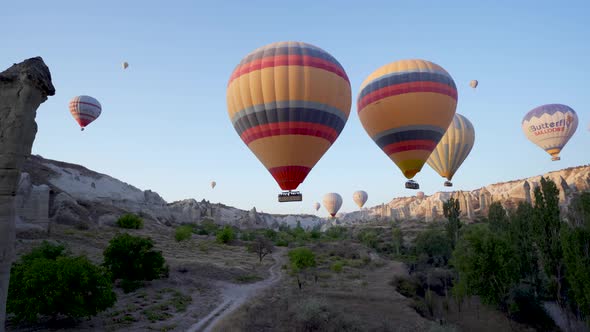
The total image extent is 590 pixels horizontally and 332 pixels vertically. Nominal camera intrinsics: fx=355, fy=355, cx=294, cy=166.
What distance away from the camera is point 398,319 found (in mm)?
20047

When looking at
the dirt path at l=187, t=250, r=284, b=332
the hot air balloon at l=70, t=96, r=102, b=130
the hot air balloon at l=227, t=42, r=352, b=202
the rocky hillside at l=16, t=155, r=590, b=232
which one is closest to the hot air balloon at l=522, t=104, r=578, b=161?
the rocky hillside at l=16, t=155, r=590, b=232

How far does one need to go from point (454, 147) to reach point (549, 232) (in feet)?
53.5

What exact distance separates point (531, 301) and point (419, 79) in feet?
62.4

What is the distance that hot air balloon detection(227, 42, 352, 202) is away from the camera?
2130 cm

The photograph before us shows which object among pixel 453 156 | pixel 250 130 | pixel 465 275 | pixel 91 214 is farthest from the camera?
pixel 91 214

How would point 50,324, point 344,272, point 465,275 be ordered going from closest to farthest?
1. point 50,324
2. point 465,275
3. point 344,272

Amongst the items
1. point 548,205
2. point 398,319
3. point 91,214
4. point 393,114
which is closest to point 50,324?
point 398,319

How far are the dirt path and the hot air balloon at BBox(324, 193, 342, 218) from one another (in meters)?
80.8

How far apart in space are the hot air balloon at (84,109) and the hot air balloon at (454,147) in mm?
54463

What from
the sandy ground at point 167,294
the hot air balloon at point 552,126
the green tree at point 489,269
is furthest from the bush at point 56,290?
the hot air balloon at point 552,126

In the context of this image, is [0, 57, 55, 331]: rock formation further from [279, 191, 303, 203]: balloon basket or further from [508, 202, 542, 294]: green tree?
[508, 202, 542, 294]: green tree

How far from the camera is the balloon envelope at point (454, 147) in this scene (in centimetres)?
3878

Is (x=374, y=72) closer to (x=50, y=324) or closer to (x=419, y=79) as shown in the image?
(x=419, y=79)

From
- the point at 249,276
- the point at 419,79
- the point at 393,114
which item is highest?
the point at 419,79
